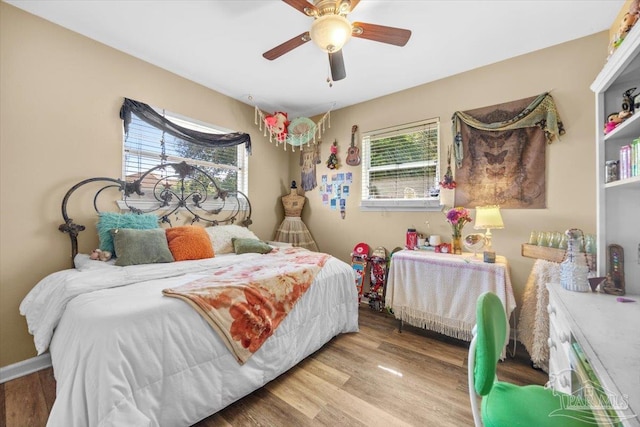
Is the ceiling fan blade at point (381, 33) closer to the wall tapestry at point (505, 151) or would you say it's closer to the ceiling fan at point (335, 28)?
the ceiling fan at point (335, 28)

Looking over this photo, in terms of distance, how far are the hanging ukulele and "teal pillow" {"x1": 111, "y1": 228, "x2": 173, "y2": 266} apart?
2359 millimetres

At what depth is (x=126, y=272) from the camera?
5.61 feet

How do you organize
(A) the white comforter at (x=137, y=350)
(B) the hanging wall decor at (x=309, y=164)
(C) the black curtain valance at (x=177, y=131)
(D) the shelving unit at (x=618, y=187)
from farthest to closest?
1. (B) the hanging wall decor at (x=309, y=164)
2. (C) the black curtain valance at (x=177, y=131)
3. (D) the shelving unit at (x=618, y=187)
4. (A) the white comforter at (x=137, y=350)

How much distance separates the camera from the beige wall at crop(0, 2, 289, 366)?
5.96 feet

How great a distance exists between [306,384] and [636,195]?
2277 millimetres

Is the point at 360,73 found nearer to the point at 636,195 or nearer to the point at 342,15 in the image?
the point at 342,15

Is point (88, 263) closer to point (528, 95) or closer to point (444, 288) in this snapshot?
point (444, 288)

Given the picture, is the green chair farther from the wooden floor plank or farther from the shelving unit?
the wooden floor plank

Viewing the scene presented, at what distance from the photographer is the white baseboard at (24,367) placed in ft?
5.82

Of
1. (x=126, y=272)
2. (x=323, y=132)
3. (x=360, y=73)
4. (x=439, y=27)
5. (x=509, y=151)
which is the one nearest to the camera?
(x=126, y=272)

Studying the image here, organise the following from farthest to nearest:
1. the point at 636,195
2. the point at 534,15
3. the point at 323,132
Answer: the point at 323,132 → the point at 534,15 → the point at 636,195

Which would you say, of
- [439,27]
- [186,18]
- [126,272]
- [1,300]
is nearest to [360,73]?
[439,27]

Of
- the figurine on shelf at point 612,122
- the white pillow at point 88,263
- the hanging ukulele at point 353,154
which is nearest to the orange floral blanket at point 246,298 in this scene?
the white pillow at point 88,263

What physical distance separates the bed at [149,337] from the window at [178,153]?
1.01ft
